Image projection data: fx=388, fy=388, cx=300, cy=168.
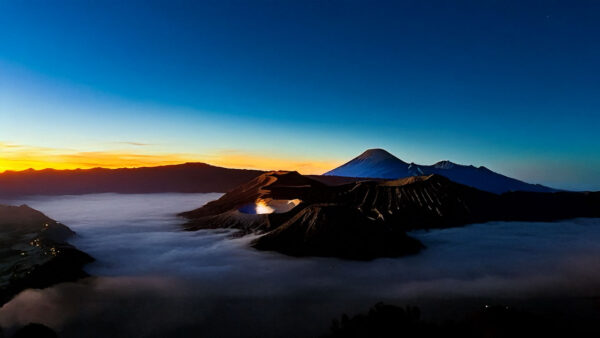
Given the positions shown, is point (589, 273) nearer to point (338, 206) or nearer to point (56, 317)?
point (338, 206)

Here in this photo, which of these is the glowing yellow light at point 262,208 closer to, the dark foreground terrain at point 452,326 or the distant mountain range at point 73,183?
the dark foreground terrain at point 452,326

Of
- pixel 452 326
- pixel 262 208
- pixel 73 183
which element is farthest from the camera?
pixel 73 183

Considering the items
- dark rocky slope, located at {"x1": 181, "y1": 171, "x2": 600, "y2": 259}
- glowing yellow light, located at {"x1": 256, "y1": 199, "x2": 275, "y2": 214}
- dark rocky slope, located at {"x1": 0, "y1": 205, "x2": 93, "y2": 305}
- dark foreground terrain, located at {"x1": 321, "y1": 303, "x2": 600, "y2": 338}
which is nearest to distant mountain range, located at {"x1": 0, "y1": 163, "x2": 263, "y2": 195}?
dark rocky slope, located at {"x1": 181, "y1": 171, "x2": 600, "y2": 259}

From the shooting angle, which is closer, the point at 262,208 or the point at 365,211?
the point at 262,208

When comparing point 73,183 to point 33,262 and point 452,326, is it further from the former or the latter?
point 452,326

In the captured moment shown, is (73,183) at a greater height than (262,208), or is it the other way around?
(73,183)

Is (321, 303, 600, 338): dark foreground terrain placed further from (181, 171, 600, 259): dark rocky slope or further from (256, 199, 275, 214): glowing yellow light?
(256, 199, 275, 214): glowing yellow light

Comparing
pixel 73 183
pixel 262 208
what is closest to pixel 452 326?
pixel 262 208

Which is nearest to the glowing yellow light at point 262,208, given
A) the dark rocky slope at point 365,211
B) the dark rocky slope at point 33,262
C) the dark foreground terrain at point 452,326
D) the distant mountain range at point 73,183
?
the dark rocky slope at point 365,211

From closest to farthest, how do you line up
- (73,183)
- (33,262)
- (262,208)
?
(33,262) → (262,208) → (73,183)
